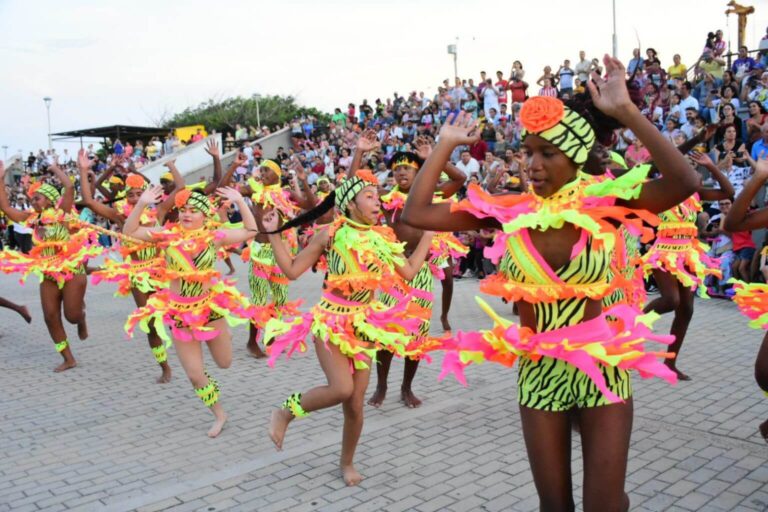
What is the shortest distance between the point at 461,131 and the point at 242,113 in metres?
53.0

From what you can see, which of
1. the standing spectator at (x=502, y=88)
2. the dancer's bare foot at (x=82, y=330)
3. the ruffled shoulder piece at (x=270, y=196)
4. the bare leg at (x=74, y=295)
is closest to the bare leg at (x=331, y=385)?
the ruffled shoulder piece at (x=270, y=196)

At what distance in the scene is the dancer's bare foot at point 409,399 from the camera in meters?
6.52

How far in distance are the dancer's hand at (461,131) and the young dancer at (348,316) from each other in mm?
1779

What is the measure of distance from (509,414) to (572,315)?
129 inches

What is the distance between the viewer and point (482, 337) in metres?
3.17

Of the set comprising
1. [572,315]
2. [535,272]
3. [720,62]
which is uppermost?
[720,62]

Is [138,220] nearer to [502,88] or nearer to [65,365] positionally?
[65,365]

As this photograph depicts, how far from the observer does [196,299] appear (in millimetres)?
6086

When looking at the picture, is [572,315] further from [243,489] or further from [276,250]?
[243,489]

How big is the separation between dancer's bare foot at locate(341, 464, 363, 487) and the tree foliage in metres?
48.4

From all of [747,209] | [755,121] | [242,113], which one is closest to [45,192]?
[747,209]

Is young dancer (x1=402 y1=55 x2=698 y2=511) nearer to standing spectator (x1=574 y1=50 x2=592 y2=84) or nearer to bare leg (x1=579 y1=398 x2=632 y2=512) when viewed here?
bare leg (x1=579 y1=398 x2=632 y2=512)

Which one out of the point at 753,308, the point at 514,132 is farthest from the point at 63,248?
the point at 514,132

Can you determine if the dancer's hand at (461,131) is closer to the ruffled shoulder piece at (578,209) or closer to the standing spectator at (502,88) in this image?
the ruffled shoulder piece at (578,209)
